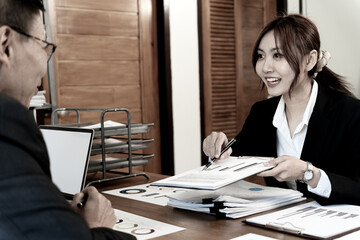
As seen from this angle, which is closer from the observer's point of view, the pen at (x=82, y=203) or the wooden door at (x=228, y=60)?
the pen at (x=82, y=203)

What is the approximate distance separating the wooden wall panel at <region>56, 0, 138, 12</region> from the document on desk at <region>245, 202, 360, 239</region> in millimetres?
2319

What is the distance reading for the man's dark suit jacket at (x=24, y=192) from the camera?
0.72 m

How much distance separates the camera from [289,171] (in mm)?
1413

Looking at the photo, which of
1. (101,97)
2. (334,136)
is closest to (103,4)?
(101,97)

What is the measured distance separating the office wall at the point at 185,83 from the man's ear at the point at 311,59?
5.91 feet

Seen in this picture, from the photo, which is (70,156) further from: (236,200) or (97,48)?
(97,48)

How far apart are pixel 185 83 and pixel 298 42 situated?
6.14ft

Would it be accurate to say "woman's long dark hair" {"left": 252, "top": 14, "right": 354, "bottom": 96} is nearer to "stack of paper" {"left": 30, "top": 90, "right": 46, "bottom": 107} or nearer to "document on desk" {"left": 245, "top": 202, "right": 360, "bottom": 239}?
"document on desk" {"left": 245, "top": 202, "right": 360, "bottom": 239}

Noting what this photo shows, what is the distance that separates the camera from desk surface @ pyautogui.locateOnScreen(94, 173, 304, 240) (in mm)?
1197

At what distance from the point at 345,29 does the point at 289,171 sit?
A: 2.83 metres

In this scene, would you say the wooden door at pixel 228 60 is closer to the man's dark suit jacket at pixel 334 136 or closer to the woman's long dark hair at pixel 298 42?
the woman's long dark hair at pixel 298 42

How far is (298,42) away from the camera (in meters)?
1.91

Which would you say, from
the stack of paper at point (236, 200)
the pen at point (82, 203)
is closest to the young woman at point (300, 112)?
the stack of paper at point (236, 200)

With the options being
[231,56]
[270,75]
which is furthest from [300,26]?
[231,56]
